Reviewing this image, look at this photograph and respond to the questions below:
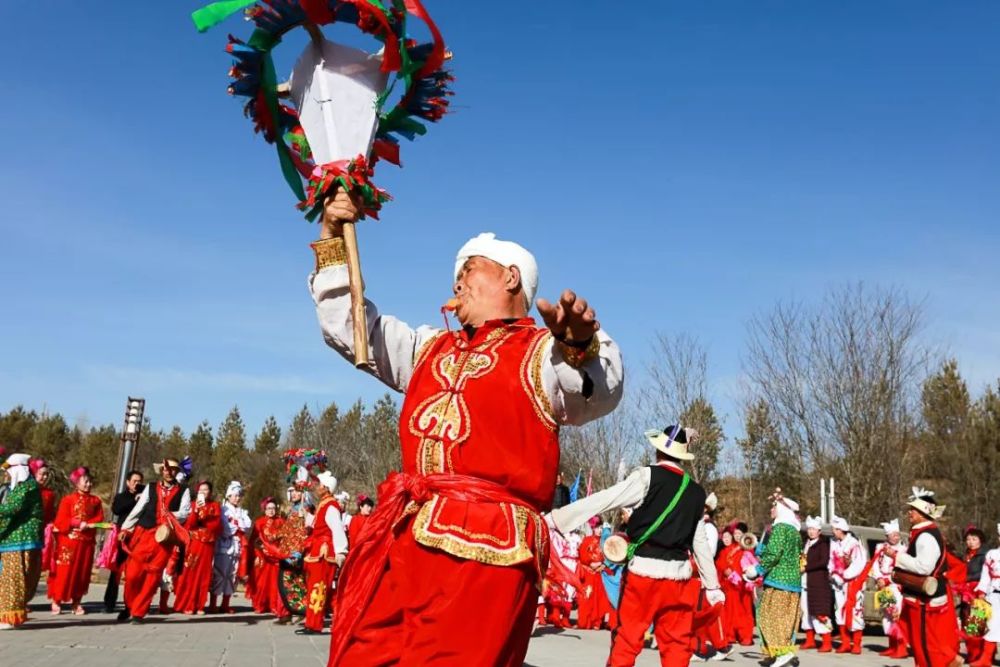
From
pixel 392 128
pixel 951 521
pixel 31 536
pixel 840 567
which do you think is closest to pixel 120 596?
pixel 31 536

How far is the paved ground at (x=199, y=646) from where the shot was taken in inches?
333

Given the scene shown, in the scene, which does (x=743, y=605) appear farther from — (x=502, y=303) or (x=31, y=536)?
(x=502, y=303)

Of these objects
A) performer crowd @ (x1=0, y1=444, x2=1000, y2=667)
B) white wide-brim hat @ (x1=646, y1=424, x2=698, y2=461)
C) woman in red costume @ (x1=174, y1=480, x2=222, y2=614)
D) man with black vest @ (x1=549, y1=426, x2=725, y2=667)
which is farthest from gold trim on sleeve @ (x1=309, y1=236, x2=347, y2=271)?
woman in red costume @ (x1=174, y1=480, x2=222, y2=614)

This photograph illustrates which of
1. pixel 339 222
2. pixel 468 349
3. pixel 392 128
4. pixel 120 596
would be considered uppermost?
pixel 392 128

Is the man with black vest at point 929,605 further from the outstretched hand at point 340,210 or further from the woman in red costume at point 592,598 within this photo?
the outstretched hand at point 340,210

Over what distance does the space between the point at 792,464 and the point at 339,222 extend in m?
30.3

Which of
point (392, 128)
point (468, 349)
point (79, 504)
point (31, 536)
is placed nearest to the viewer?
point (468, 349)

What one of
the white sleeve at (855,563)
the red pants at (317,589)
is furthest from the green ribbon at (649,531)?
the white sleeve at (855,563)

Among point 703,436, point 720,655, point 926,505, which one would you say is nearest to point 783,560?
point 720,655

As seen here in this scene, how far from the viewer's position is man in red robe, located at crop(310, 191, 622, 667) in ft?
9.15

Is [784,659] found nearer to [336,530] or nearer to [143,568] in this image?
[336,530]

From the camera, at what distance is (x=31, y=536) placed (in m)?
10.5

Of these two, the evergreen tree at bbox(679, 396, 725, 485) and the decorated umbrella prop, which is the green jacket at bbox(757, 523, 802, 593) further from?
the evergreen tree at bbox(679, 396, 725, 485)

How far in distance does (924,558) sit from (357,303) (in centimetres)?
754
